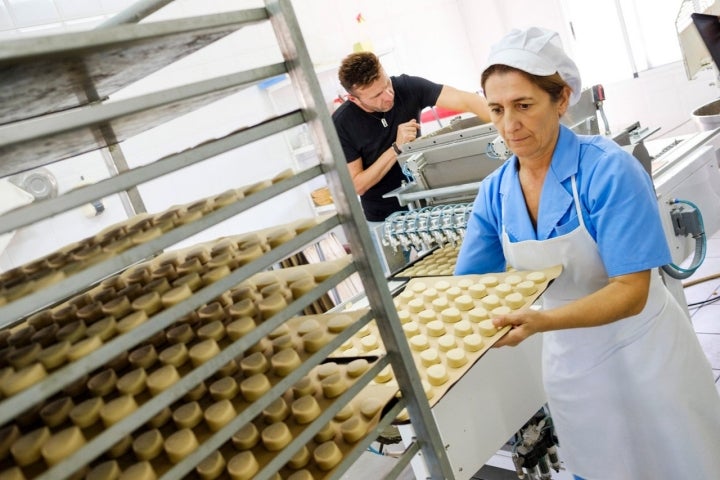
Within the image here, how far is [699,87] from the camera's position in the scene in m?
5.23

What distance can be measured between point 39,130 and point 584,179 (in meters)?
1.25

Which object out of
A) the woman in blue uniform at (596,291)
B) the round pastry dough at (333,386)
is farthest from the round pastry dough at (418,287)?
the round pastry dough at (333,386)

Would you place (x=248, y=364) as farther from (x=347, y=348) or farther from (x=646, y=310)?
(x=646, y=310)

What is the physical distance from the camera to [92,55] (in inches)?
30.5

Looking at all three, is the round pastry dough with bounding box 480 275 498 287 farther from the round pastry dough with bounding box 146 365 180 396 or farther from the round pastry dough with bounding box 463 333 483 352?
the round pastry dough with bounding box 146 365 180 396

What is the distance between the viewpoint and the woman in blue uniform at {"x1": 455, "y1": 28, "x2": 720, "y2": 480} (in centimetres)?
134

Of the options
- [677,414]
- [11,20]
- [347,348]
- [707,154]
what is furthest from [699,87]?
[11,20]

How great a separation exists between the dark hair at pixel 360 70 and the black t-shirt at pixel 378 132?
25 cm

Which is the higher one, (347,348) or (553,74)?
(553,74)

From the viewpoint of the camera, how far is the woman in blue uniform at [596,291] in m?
1.34

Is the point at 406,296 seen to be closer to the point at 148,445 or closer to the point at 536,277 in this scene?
the point at 536,277

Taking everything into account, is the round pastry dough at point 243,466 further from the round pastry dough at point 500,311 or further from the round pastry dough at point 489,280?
the round pastry dough at point 489,280

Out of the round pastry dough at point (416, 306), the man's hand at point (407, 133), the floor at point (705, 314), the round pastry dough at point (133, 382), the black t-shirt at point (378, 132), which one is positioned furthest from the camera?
the black t-shirt at point (378, 132)

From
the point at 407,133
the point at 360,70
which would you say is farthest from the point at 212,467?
the point at 360,70
